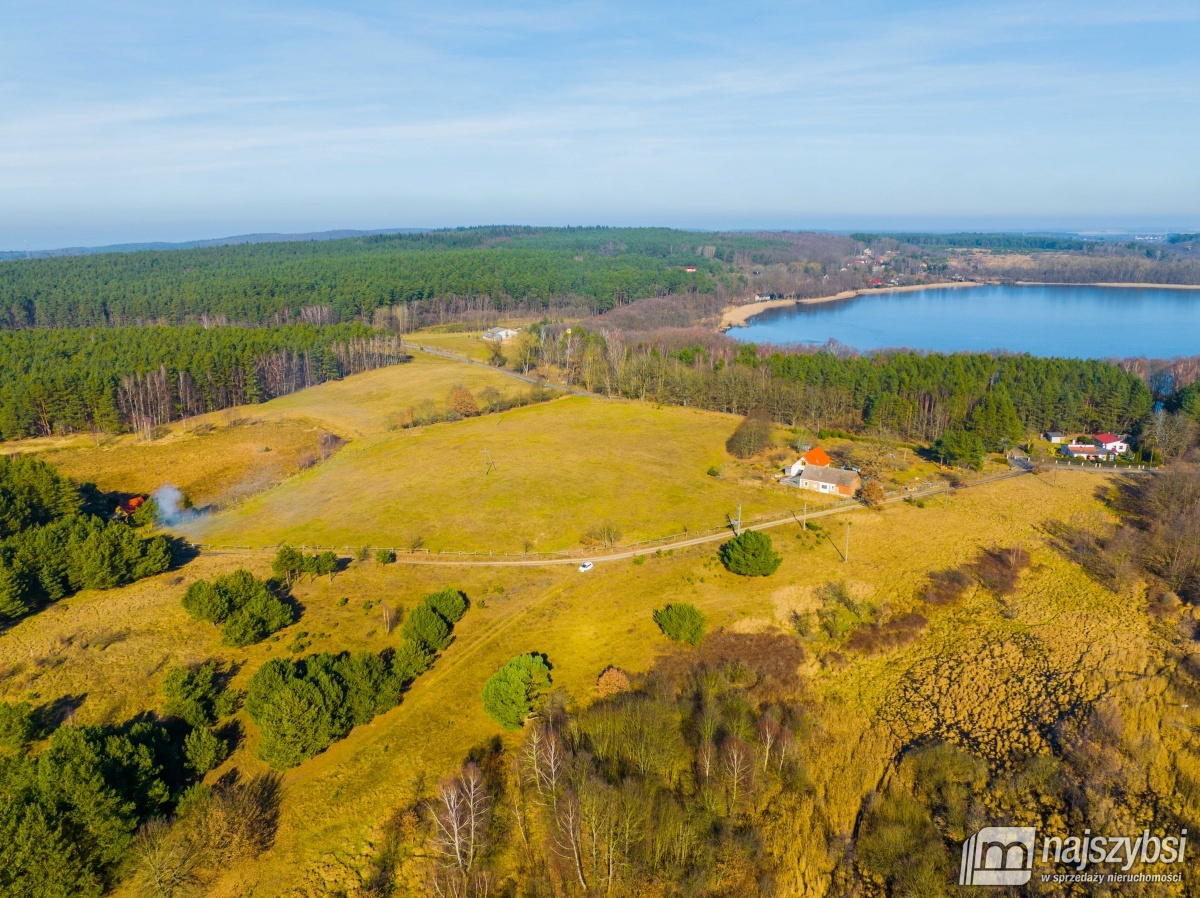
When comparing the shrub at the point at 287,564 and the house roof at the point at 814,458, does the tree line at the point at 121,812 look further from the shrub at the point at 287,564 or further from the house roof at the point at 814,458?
the house roof at the point at 814,458

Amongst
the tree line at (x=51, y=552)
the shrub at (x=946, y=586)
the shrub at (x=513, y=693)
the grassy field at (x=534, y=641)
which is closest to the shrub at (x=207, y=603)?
the grassy field at (x=534, y=641)

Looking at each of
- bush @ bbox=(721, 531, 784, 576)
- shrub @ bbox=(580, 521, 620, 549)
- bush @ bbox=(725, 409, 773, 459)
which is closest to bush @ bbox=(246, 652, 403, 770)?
shrub @ bbox=(580, 521, 620, 549)

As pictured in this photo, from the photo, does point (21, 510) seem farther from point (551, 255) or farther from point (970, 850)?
point (551, 255)

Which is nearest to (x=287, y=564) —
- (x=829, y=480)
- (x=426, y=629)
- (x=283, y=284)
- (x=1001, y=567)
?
(x=426, y=629)

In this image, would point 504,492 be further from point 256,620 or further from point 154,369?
point 154,369

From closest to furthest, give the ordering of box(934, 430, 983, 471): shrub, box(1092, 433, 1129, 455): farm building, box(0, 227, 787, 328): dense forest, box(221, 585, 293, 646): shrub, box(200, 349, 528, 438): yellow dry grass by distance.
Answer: box(221, 585, 293, 646): shrub, box(934, 430, 983, 471): shrub, box(1092, 433, 1129, 455): farm building, box(200, 349, 528, 438): yellow dry grass, box(0, 227, 787, 328): dense forest

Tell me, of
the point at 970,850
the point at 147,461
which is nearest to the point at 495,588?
the point at 970,850

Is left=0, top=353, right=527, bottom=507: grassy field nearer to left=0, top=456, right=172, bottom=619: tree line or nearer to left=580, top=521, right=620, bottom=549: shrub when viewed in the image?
left=0, top=456, right=172, bottom=619: tree line
